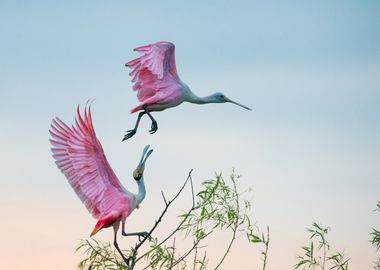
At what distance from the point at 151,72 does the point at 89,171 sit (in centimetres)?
92

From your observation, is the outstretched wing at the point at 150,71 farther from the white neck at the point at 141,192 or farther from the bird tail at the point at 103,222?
the bird tail at the point at 103,222

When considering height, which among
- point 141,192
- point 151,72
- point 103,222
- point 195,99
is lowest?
point 103,222

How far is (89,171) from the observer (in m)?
5.74

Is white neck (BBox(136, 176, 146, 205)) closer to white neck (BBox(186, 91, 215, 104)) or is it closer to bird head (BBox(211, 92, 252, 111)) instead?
white neck (BBox(186, 91, 215, 104))

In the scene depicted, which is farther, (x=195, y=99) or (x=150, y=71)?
(x=195, y=99)

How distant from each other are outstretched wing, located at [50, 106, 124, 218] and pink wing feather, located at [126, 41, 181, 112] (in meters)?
0.61

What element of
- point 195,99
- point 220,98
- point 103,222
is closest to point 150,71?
point 195,99

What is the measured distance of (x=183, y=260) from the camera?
649 centimetres

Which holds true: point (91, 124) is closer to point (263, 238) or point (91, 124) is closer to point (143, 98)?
point (143, 98)

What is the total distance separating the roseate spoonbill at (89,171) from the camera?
570cm

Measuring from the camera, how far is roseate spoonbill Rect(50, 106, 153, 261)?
5.70m

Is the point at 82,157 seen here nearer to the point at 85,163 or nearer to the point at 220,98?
the point at 85,163

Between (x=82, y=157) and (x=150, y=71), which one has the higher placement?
(x=150, y=71)

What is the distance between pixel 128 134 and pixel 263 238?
1542 millimetres
